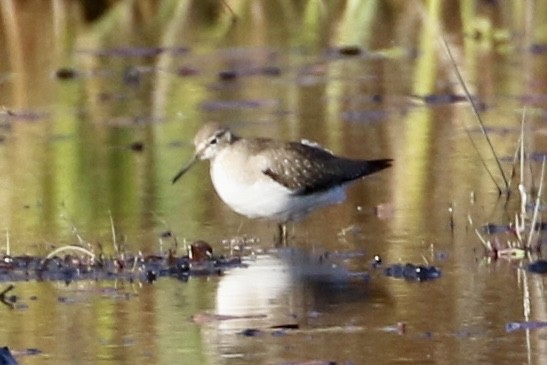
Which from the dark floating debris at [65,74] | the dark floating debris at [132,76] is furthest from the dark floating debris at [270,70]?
the dark floating debris at [65,74]

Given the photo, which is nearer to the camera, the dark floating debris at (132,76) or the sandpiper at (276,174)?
the sandpiper at (276,174)

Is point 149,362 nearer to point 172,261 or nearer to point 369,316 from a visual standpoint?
point 369,316

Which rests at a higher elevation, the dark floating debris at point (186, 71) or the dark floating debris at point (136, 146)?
the dark floating debris at point (186, 71)

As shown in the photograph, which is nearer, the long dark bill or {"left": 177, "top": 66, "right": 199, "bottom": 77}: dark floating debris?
the long dark bill

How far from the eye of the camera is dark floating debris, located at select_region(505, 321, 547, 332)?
21.9 ft

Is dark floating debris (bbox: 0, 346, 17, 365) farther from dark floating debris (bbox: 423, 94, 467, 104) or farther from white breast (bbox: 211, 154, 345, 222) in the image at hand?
dark floating debris (bbox: 423, 94, 467, 104)

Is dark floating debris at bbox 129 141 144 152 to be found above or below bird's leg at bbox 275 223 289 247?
above

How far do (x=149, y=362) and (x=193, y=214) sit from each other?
10.1 ft

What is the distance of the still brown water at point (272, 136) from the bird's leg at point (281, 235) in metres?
0.07

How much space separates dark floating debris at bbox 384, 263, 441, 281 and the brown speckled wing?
126 centimetres

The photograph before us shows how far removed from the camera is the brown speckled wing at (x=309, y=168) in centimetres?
898

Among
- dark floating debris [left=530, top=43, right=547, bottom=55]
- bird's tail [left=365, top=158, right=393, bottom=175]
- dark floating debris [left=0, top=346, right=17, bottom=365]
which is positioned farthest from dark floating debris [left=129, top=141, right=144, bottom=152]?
dark floating debris [left=0, top=346, right=17, bottom=365]

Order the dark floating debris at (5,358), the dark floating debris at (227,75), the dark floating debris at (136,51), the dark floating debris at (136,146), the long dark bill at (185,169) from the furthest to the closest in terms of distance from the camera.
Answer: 1. the dark floating debris at (136,51)
2. the dark floating debris at (227,75)
3. the dark floating debris at (136,146)
4. the long dark bill at (185,169)
5. the dark floating debris at (5,358)

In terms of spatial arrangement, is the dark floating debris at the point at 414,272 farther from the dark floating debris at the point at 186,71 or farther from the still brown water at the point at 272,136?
the dark floating debris at the point at 186,71
